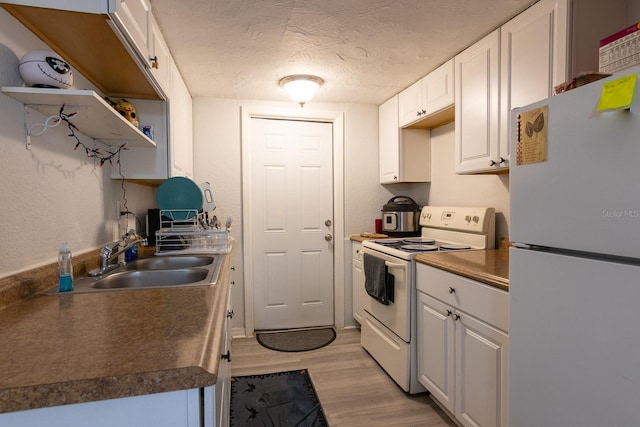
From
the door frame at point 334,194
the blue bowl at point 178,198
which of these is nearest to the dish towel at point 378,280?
the door frame at point 334,194

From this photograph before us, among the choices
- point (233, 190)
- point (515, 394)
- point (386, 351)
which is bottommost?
point (386, 351)

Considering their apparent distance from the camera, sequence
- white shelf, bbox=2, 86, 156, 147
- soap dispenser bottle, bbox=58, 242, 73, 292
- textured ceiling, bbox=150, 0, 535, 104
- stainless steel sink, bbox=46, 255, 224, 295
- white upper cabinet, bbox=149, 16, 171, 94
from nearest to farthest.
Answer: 1. white shelf, bbox=2, 86, 156, 147
2. soap dispenser bottle, bbox=58, 242, 73, 292
3. stainless steel sink, bbox=46, 255, 224, 295
4. white upper cabinet, bbox=149, 16, 171, 94
5. textured ceiling, bbox=150, 0, 535, 104

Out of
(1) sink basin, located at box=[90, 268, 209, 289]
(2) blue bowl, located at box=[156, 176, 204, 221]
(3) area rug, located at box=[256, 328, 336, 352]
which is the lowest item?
(3) area rug, located at box=[256, 328, 336, 352]

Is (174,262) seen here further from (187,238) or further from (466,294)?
(466,294)

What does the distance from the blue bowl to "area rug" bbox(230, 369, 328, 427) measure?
1170mm

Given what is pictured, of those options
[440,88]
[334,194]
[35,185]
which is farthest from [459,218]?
[35,185]

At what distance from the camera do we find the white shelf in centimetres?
98

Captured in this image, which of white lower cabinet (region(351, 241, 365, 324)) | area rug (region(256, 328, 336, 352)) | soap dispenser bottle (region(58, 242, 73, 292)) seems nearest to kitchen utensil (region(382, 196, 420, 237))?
white lower cabinet (region(351, 241, 365, 324))

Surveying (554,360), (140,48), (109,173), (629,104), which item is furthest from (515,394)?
(109,173)

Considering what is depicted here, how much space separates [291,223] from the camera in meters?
3.13

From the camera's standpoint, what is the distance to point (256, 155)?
3.04 m

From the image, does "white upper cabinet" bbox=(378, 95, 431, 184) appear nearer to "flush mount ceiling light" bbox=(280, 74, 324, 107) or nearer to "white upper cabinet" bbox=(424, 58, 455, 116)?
"white upper cabinet" bbox=(424, 58, 455, 116)

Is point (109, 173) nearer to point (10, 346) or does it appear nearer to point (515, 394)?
point (10, 346)

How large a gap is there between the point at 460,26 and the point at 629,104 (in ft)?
4.20
